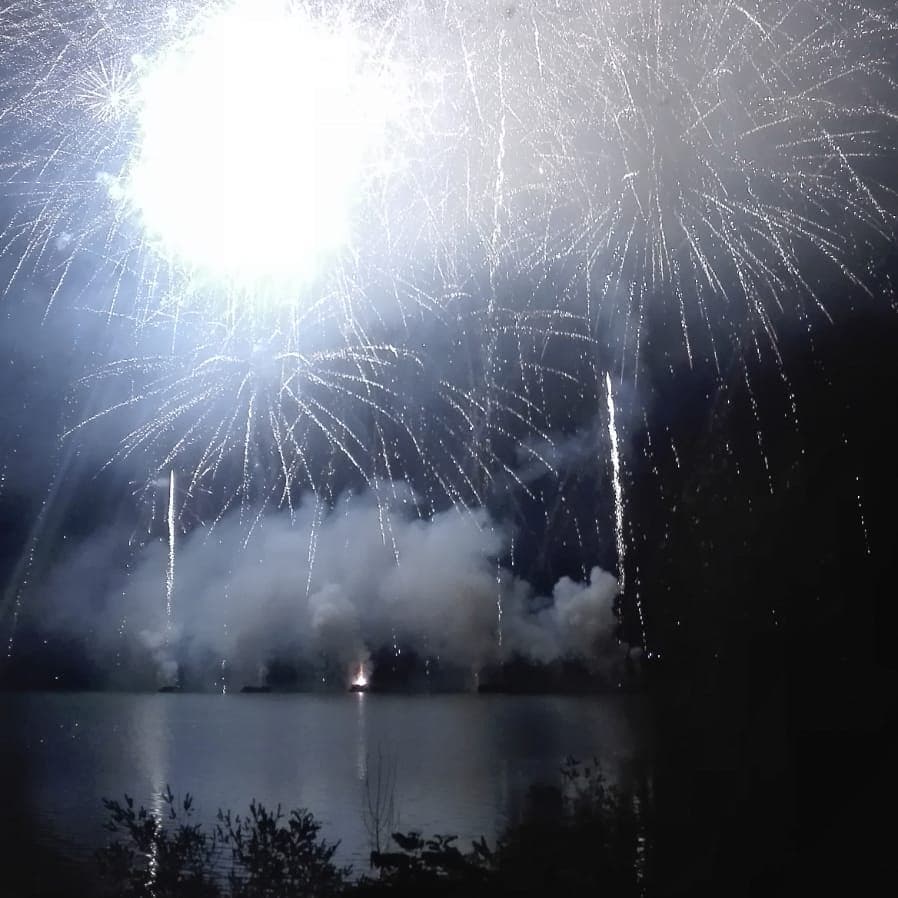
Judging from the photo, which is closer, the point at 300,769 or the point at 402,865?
the point at 402,865

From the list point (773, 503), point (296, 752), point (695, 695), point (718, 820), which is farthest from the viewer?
point (296, 752)

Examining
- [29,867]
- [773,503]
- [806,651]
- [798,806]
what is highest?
[773,503]

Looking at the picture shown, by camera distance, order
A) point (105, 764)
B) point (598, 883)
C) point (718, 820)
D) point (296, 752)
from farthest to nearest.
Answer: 1. point (296, 752)
2. point (105, 764)
3. point (718, 820)
4. point (598, 883)

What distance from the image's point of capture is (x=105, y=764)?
52.2 metres

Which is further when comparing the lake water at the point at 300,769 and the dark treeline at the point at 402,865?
the lake water at the point at 300,769

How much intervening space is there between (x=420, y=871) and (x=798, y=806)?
3981mm

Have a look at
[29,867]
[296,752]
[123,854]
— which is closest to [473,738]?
[296,752]

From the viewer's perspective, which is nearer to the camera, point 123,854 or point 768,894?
point 768,894

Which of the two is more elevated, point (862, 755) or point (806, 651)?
point (806, 651)

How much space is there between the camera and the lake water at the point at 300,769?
2609 cm

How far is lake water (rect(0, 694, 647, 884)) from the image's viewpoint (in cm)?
2609

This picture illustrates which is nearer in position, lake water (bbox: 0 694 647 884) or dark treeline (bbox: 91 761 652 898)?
dark treeline (bbox: 91 761 652 898)

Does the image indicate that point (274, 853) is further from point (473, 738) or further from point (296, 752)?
point (473, 738)

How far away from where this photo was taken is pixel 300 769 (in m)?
50.2
